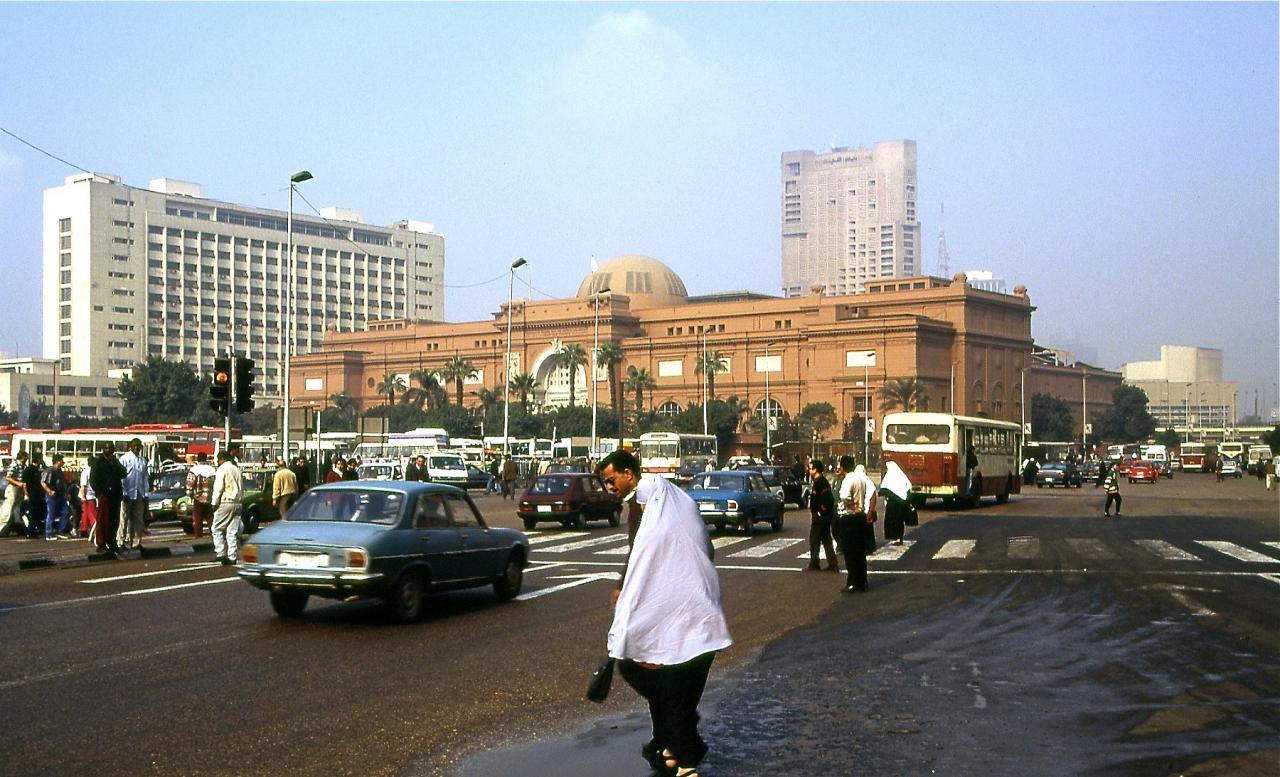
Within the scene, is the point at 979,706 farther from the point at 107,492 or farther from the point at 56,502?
the point at 56,502

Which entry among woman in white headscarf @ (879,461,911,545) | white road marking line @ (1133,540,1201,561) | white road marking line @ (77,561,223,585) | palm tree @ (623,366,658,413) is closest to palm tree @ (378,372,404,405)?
palm tree @ (623,366,658,413)

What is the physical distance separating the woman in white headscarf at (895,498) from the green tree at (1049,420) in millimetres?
121167

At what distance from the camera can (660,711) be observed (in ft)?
23.0

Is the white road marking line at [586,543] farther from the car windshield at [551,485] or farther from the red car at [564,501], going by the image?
the car windshield at [551,485]

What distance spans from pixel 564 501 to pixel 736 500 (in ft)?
12.9

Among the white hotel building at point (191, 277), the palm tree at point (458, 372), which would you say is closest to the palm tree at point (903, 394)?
the palm tree at point (458, 372)

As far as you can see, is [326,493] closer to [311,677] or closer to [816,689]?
[311,677]

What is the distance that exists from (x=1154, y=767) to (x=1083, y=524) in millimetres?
26924

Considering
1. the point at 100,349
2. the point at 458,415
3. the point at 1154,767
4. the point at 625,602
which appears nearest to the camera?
the point at 625,602

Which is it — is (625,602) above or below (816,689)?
above

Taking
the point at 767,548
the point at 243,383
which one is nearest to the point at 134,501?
the point at 243,383

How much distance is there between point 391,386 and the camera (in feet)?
459

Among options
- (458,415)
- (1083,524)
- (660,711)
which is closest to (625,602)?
(660,711)

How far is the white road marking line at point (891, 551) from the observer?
22984 mm
